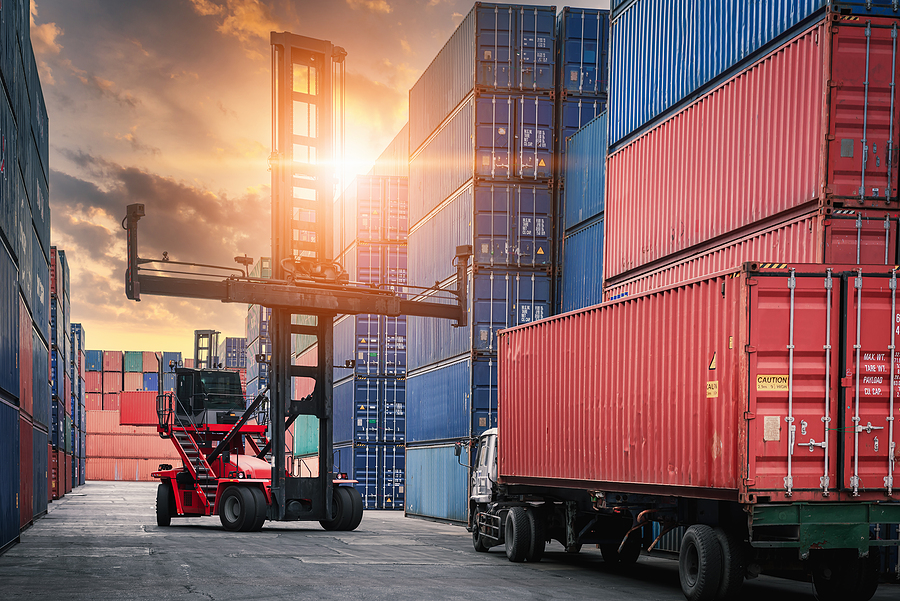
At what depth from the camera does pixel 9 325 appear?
645 inches

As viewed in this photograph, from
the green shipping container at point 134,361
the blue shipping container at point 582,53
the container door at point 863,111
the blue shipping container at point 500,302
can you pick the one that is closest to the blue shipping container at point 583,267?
the blue shipping container at point 500,302

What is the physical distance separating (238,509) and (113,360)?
68.4 meters

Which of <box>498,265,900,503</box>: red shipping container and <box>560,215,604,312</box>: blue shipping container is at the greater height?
<box>560,215,604,312</box>: blue shipping container

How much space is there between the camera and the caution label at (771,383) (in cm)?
954

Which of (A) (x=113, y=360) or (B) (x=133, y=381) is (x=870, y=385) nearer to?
(B) (x=133, y=381)

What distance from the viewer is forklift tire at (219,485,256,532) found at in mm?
20875

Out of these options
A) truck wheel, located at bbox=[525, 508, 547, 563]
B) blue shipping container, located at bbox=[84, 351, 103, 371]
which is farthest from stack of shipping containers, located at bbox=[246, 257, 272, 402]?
truck wheel, located at bbox=[525, 508, 547, 563]

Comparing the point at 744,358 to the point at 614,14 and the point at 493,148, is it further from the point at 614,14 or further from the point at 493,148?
the point at 493,148

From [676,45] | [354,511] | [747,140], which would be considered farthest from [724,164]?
[354,511]

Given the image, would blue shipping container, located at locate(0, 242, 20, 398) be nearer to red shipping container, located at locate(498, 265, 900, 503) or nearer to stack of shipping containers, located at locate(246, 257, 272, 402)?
red shipping container, located at locate(498, 265, 900, 503)

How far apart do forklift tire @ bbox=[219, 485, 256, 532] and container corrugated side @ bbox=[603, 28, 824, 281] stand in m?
9.19

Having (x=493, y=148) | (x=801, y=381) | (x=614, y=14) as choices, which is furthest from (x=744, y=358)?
(x=493, y=148)

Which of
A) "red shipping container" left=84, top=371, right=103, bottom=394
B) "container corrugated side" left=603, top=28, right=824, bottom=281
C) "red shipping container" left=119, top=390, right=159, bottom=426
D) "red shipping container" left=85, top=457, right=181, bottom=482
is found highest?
"container corrugated side" left=603, top=28, right=824, bottom=281

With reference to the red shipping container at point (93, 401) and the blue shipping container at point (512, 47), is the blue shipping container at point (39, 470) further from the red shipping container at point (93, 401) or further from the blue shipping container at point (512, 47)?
the red shipping container at point (93, 401)
